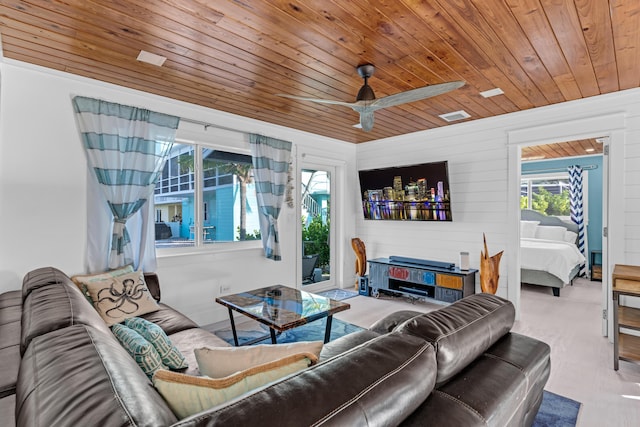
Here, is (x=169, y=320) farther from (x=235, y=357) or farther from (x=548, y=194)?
(x=548, y=194)

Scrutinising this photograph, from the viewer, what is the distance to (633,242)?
310 centimetres

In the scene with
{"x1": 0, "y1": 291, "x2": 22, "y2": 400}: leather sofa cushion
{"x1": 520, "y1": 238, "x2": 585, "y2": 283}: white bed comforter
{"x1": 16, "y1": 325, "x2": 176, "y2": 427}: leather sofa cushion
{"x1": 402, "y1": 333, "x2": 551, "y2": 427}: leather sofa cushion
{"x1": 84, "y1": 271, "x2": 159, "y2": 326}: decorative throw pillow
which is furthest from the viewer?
{"x1": 520, "y1": 238, "x2": 585, "y2": 283}: white bed comforter

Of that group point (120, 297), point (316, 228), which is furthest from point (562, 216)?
point (120, 297)

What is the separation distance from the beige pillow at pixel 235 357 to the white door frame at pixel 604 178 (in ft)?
11.5

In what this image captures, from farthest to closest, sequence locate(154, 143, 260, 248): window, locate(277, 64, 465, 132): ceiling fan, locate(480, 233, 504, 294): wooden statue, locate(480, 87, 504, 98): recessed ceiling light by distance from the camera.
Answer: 1. locate(480, 233, 504, 294): wooden statue
2. locate(154, 143, 260, 248): window
3. locate(480, 87, 504, 98): recessed ceiling light
4. locate(277, 64, 465, 132): ceiling fan

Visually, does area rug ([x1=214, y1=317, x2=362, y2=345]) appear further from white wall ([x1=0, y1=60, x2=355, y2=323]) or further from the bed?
the bed

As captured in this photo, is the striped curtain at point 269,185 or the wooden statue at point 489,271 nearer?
the wooden statue at point 489,271

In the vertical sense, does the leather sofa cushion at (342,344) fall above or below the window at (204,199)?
below

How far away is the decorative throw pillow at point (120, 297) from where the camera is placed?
241cm

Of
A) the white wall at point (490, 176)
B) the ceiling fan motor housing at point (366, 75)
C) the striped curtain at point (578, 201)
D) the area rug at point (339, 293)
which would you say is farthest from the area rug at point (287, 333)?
the striped curtain at point (578, 201)

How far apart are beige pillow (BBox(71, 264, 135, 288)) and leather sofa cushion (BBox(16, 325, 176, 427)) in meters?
1.76

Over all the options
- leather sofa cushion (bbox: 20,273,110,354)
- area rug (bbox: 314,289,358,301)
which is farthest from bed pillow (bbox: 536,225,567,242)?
leather sofa cushion (bbox: 20,273,110,354)

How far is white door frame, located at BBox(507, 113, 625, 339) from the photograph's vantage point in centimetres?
316

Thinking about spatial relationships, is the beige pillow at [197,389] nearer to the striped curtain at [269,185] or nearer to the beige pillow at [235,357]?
the beige pillow at [235,357]
